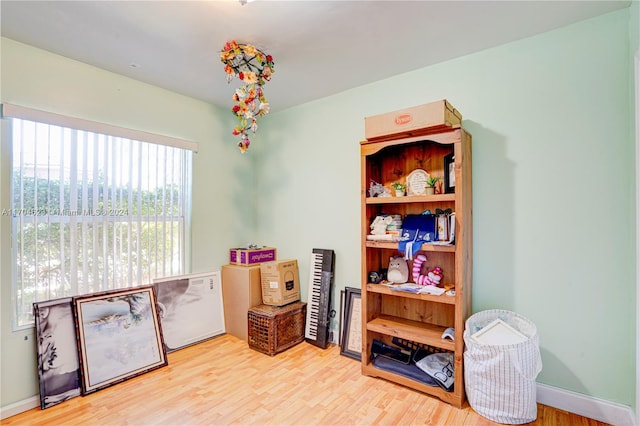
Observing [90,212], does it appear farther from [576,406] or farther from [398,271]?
[576,406]

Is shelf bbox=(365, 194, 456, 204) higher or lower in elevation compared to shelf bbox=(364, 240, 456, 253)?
higher

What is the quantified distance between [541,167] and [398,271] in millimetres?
1263

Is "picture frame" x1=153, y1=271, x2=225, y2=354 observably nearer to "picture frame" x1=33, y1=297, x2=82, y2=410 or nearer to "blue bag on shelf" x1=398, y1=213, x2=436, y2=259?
"picture frame" x1=33, y1=297, x2=82, y2=410

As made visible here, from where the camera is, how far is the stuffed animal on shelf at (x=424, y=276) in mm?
2408

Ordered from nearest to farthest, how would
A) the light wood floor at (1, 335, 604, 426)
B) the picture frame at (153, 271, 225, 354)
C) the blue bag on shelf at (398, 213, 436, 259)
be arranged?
the light wood floor at (1, 335, 604, 426) → the blue bag on shelf at (398, 213, 436, 259) → the picture frame at (153, 271, 225, 354)

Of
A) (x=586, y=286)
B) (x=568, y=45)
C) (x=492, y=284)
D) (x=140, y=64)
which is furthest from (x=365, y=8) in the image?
(x=586, y=286)

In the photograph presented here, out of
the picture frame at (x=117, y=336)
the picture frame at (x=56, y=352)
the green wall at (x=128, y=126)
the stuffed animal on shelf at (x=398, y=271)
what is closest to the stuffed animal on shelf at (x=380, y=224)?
the stuffed animal on shelf at (x=398, y=271)

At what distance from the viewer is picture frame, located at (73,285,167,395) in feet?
7.69

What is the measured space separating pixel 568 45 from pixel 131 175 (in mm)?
3542

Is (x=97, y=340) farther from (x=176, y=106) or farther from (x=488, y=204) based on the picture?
(x=488, y=204)

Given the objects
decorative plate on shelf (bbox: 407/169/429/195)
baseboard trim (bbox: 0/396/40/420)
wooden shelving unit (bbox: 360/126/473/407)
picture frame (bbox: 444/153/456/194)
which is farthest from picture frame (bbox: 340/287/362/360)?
baseboard trim (bbox: 0/396/40/420)

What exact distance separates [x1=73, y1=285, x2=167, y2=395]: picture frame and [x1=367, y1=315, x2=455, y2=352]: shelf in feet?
6.18

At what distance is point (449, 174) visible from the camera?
2.33 m

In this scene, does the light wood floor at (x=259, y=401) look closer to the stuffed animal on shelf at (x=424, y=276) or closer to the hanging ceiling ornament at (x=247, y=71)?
the stuffed animal on shelf at (x=424, y=276)
